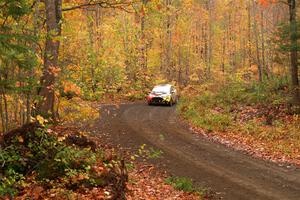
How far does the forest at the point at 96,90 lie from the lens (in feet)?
25.9

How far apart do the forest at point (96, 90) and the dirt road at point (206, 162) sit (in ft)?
3.70

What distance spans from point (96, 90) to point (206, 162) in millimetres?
12447

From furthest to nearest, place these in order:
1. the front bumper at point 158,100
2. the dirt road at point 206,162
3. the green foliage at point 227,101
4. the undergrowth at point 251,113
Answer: the front bumper at point 158,100, the green foliage at point 227,101, the undergrowth at point 251,113, the dirt road at point 206,162

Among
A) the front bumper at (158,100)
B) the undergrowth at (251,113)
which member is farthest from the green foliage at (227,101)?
the front bumper at (158,100)

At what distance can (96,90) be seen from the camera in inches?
936

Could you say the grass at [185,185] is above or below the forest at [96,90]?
below

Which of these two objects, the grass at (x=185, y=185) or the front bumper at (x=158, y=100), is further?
the front bumper at (x=158, y=100)

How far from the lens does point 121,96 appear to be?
109ft

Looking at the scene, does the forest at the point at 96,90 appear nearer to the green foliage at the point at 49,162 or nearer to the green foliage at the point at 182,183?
the green foliage at the point at 49,162

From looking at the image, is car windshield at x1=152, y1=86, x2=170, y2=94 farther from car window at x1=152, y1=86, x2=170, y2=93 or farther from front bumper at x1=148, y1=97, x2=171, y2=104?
front bumper at x1=148, y1=97, x2=171, y2=104

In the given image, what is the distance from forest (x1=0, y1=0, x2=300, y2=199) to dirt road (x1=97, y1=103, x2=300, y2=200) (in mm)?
1128

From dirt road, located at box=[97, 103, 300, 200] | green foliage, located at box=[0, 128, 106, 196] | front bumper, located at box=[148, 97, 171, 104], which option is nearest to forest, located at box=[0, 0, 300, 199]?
green foliage, located at box=[0, 128, 106, 196]

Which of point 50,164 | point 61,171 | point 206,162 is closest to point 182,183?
point 206,162

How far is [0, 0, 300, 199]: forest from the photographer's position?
25.9 ft
